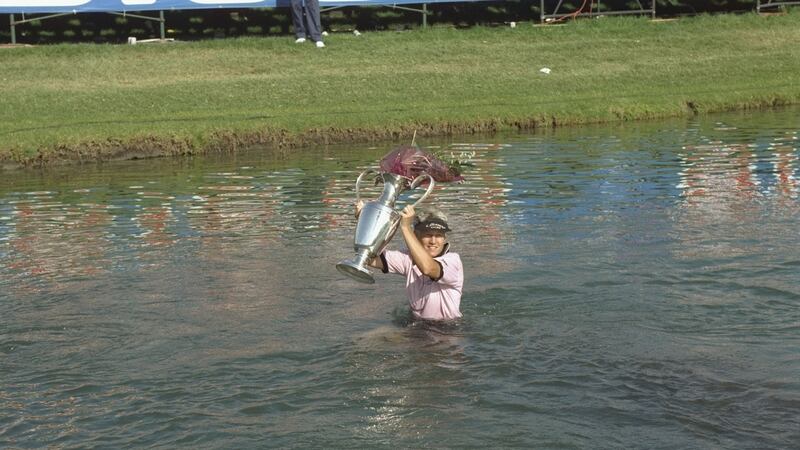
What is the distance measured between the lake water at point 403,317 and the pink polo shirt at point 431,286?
0.56ft

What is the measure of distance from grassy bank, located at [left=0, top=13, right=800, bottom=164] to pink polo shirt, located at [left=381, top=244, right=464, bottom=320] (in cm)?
1125

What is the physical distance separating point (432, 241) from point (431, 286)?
0.55 metres

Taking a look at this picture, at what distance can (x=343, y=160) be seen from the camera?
20.6 meters

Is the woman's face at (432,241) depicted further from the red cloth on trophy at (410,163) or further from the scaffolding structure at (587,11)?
the scaffolding structure at (587,11)

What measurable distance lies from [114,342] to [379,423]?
2855 millimetres

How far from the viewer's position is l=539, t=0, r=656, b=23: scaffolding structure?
108ft

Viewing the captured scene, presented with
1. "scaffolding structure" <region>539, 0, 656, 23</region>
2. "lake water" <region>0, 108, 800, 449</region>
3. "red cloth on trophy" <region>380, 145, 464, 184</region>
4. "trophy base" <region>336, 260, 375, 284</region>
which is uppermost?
"scaffolding structure" <region>539, 0, 656, 23</region>

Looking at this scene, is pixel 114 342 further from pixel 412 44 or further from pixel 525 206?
pixel 412 44

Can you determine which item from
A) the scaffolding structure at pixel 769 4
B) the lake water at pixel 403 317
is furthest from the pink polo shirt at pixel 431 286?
the scaffolding structure at pixel 769 4

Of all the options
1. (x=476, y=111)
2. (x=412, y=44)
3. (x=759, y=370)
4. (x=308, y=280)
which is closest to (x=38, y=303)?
(x=308, y=280)

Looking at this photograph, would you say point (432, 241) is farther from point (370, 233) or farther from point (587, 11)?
point (587, 11)

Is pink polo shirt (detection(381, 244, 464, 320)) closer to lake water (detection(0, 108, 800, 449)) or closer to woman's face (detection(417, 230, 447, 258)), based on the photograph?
woman's face (detection(417, 230, 447, 258))

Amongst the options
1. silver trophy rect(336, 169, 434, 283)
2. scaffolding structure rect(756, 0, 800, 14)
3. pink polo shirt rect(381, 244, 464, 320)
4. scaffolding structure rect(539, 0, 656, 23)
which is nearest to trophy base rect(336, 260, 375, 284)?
silver trophy rect(336, 169, 434, 283)

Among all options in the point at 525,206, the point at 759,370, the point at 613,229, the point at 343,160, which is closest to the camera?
the point at 759,370
